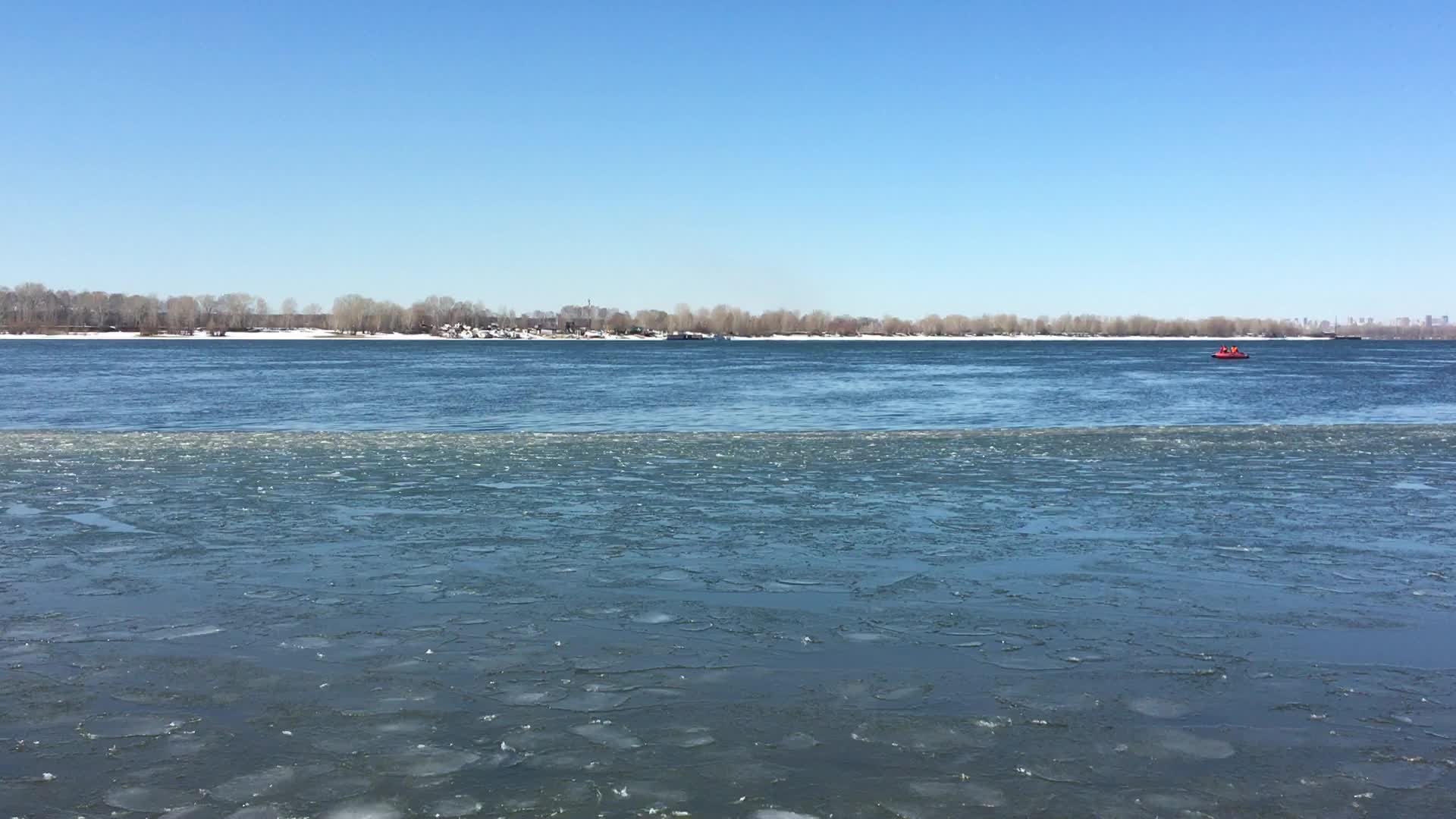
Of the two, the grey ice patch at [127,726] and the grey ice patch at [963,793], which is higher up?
the grey ice patch at [127,726]

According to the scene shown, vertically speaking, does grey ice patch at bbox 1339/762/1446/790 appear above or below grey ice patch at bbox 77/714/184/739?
above

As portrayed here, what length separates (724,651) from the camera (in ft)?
24.0

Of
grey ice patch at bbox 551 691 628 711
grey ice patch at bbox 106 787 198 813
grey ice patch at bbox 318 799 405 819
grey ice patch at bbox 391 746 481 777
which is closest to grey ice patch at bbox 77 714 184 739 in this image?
grey ice patch at bbox 106 787 198 813

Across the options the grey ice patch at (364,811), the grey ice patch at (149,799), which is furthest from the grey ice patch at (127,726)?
the grey ice patch at (364,811)

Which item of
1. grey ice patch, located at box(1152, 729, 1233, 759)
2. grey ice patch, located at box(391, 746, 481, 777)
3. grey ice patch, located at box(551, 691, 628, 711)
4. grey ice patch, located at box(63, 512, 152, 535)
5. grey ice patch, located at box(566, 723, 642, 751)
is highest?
grey ice patch, located at box(63, 512, 152, 535)

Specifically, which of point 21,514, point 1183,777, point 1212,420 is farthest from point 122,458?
point 1212,420

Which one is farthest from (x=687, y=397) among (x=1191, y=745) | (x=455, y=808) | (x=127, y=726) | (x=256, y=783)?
(x=455, y=808)

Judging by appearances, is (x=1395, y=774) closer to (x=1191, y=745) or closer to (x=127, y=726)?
(x=1191, y=745)

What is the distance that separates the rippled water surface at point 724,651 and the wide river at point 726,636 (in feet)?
0.11

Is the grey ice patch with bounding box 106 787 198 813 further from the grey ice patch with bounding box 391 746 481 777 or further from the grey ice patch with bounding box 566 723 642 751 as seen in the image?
the grey ice patch with bounding box 566 723 642 751

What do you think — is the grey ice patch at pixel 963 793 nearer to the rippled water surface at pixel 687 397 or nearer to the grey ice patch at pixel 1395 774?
the grey ice patch at pixel 1395 774

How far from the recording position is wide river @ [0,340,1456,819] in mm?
5258

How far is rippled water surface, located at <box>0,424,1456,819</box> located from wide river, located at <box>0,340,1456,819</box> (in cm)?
3

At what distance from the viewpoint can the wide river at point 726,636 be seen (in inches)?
207
